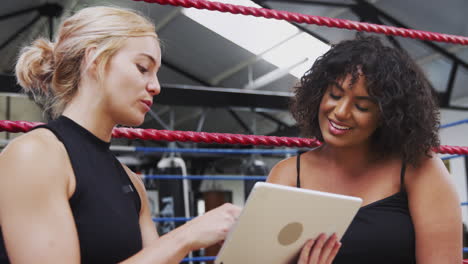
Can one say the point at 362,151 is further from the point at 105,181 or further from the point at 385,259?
the point at 105,181

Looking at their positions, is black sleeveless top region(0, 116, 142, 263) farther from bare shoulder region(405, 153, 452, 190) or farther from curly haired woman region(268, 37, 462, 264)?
bare shoulder region(405, 153, 452, 190)

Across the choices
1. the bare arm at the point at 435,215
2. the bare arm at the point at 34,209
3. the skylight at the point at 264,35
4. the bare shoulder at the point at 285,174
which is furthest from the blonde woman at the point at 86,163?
the skylight at the point at 264,35

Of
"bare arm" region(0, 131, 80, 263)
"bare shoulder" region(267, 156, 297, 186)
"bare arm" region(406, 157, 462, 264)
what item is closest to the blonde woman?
"bare arm" region(0, 131, 80, 263)

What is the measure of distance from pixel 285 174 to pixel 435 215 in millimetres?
301

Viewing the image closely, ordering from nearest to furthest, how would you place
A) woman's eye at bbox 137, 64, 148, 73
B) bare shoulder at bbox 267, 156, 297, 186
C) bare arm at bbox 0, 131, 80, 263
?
1. bare arm at bbox 0, 131, 80, 263
2. woman's eye at bbox 137, 64, 148, 73
3. bare shoulder at bbox 267, 156, 297, 186

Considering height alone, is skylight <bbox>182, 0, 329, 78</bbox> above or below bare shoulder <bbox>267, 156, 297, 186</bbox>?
below

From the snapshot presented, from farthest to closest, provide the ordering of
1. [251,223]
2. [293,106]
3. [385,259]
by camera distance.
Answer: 1. [293,106]
2. [385,259]
3. [251,223]

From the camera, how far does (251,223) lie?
710mm

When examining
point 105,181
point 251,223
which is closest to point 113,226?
point 105,181

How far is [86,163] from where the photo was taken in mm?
773

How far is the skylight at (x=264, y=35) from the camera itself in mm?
5125

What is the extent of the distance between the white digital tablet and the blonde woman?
0.12 ft

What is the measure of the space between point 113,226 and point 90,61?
24 centimetres

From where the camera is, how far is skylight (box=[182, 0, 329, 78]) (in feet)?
16.8
